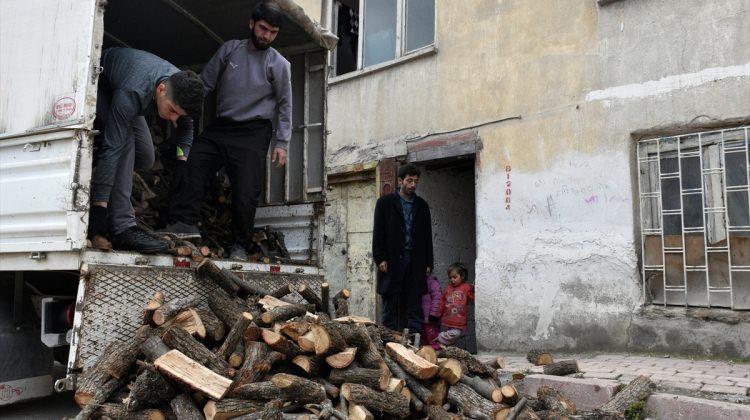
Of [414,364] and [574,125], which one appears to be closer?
[414,364]

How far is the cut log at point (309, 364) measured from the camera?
3.77 m

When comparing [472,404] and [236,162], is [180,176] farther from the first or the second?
[472,404]

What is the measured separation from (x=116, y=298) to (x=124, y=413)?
0.75 meters

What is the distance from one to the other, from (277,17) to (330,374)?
2.99 meters

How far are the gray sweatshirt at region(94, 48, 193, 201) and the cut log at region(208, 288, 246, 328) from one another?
991 mm

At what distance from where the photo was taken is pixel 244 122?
17.9ft

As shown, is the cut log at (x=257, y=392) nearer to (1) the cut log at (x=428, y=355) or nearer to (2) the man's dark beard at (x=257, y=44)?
(1) the cut log at (x=428, y=355)

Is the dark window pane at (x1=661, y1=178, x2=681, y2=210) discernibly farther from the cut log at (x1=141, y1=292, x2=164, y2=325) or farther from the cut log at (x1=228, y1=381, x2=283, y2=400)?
the cut log at (x1=141, y1=292, x2=164, y2=325)

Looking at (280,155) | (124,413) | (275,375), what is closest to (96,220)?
(124,413)

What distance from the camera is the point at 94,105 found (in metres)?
4.03

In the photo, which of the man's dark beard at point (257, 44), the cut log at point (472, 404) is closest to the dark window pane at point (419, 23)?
the man's dark beard at point (257, 44)

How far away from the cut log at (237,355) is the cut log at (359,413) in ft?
2.45

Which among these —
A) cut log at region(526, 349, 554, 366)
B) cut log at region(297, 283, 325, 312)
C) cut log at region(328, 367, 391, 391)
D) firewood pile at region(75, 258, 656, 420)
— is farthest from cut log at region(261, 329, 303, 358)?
cut log at region(526, 349, 554, 366)

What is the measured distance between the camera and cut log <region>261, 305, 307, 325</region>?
13.4ft
